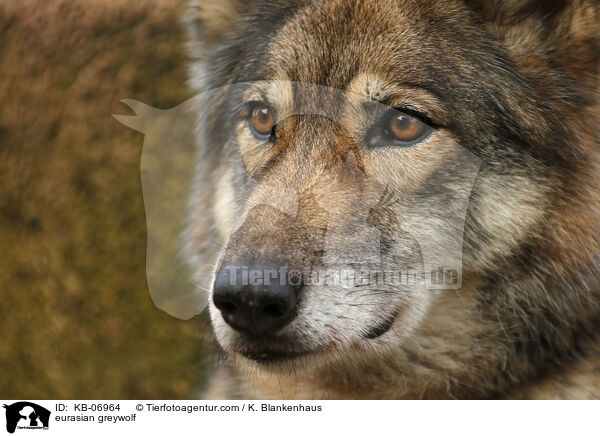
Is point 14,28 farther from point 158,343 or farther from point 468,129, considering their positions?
point 468,129

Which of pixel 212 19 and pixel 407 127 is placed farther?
pixel 212 19

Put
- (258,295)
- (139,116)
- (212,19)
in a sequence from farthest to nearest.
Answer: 1. (212,19)
2. (139,116)
3. (258,295)

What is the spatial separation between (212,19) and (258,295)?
1.34 metres

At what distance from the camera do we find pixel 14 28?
8.37 ft

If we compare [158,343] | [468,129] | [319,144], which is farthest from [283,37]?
[158,343]

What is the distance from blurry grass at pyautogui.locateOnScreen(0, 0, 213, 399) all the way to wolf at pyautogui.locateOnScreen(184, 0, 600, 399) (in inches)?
19.3

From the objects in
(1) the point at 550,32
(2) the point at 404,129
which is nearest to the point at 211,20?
(2) the point at 404,129

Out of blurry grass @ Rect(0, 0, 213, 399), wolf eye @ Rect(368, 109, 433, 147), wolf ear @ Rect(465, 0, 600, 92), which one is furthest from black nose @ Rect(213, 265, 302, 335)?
wolf ear @ Rect(465, 0, 600, 92)

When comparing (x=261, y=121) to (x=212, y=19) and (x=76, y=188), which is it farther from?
(x=76, y=188)

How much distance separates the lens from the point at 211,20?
263 cm
